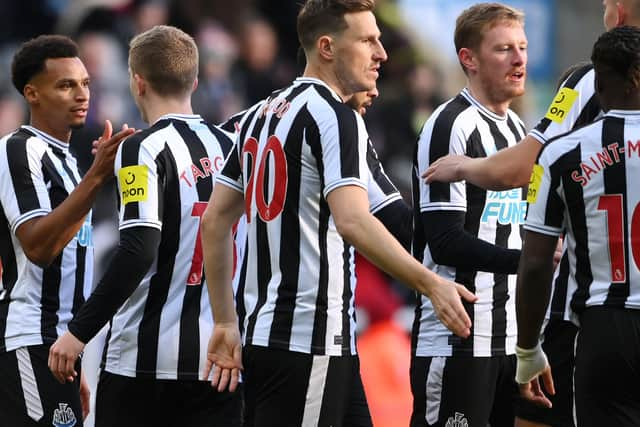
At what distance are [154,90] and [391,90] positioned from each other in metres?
8.89

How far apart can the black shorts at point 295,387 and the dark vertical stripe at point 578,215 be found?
95 cm

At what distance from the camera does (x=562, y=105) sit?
5398mm

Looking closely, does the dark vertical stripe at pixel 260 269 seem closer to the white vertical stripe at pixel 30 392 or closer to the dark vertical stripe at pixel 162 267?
the dark vertical stripe at pixel 162 267

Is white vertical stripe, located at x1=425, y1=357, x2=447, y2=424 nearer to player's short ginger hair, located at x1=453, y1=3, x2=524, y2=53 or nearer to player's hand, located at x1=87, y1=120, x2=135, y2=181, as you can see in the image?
player's short ginger hair, located at x1=453, y1=3, x2=524, y2=53

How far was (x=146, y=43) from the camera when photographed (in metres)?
5.74

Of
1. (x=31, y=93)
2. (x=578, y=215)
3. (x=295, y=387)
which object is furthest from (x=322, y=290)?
(x=31, y=93)

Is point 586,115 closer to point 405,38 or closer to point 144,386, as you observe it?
point 144,386

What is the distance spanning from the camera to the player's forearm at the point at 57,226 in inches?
224

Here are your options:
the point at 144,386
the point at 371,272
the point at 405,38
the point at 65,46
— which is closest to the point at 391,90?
the point at 405,38

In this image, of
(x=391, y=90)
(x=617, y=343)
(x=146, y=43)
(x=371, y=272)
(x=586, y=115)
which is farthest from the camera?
(x=391, y=90)

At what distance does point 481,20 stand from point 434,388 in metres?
1.92

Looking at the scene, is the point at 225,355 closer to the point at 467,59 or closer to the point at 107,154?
the point at 107,154

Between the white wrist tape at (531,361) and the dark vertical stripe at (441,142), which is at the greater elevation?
the dark vertical stripe at (441,142)

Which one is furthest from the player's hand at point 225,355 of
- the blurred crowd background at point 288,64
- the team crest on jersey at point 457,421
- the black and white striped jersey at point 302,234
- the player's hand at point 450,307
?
the blurred crowd background at point 288,64
